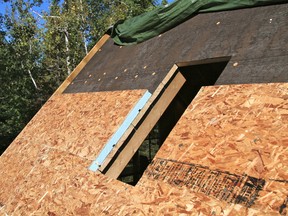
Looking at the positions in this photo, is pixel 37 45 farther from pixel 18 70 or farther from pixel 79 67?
pixel 79 67

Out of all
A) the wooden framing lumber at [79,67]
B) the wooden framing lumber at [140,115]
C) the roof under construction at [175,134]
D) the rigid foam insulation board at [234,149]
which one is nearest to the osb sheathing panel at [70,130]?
the roof under construction at [175,134]

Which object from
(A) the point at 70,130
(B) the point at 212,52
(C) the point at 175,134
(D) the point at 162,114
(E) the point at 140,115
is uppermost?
(B) the point at 212,52

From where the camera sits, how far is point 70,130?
5.03 m

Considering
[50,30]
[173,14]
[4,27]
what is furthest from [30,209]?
[4,27]

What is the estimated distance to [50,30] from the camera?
14.7 meters

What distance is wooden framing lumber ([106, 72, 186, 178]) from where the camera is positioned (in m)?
3.89

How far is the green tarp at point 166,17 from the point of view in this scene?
4739mm

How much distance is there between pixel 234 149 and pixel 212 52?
2.05 m

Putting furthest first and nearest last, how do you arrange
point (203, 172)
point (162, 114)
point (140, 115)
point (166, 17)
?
point (166, 17), point (162, 114), point (140, 115), point (203, 172)

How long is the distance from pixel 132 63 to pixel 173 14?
4.40 ft

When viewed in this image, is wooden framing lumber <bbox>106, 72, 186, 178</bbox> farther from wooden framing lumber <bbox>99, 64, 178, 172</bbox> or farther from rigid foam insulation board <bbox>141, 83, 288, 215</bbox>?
rigid foam insulation board <bbox>141, 83, 288, 215</bbox>

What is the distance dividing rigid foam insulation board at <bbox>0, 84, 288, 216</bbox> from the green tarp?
207cm

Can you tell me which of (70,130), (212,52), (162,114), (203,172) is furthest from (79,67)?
(203,172)

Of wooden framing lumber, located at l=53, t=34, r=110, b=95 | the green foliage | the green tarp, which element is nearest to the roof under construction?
the green tarp
